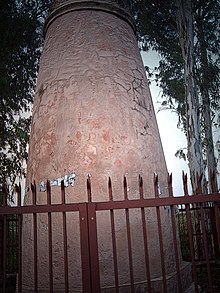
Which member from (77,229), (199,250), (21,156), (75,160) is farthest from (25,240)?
(21,156)

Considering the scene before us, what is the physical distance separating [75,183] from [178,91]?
1120cm

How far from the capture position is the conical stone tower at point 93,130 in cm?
330

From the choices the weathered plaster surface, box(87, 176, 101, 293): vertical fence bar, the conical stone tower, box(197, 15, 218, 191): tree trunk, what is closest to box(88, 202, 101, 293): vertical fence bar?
box(87, 176, 101, 293): vertical fence bar

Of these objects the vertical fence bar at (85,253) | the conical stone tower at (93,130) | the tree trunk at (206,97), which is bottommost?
the vertical fence bar at (85,253)

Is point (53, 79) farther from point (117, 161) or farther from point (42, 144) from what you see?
point (117, 161)

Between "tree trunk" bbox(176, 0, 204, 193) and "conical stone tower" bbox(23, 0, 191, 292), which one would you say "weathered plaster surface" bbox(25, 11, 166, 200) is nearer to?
"conical stone tower" bbox(23, 0, 191, 292)

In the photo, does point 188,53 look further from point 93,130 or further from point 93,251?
point 93,251

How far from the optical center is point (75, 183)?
3.43 metres

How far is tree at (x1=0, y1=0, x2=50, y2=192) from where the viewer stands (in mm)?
9398

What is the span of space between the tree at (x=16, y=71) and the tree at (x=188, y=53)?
164 inches

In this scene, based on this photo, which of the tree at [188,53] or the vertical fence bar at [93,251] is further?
the tree at [188,53]

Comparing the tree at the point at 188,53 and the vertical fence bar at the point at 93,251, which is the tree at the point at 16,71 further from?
the vertical fence bar at the point at 93,251

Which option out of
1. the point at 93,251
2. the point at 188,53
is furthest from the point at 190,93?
the point at 93,251

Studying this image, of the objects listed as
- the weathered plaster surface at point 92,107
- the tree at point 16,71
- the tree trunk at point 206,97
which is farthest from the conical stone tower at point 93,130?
the tree trunk at point 206,97
